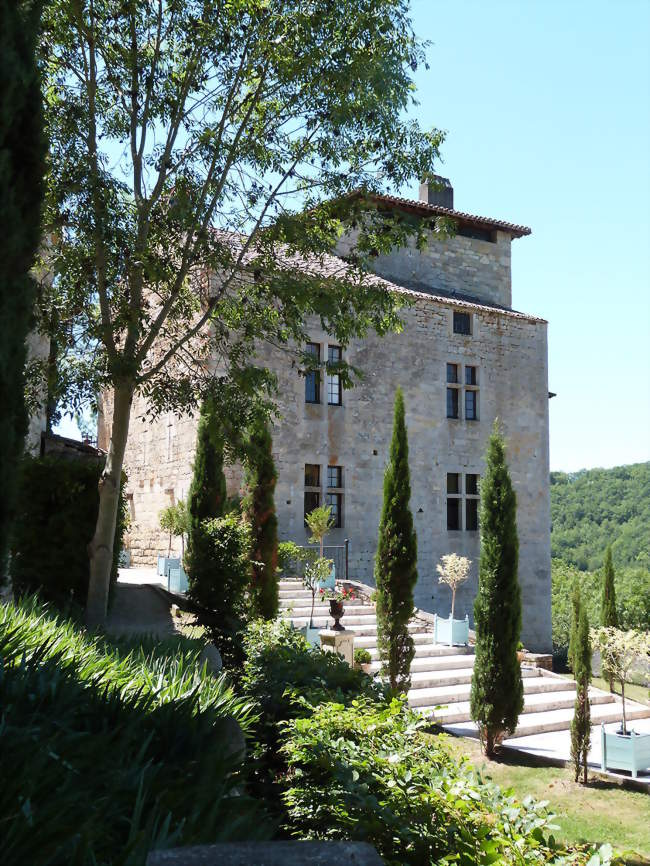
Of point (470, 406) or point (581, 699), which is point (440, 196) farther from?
point (581, 699)

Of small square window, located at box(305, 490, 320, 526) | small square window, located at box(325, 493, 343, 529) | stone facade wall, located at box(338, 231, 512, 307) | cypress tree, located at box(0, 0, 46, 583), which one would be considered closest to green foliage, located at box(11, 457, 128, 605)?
cypress tree, located at box(0, 0, 46, 583)

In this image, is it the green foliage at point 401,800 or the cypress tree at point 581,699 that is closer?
the green foliage at point 401,800

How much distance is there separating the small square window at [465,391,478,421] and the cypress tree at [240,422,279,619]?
9.13m

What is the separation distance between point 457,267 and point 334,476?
891 centimetres

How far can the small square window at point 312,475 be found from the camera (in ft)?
62.2

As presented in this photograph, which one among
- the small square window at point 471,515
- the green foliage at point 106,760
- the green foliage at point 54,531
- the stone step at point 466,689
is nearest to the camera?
the green foliage at point 106,760

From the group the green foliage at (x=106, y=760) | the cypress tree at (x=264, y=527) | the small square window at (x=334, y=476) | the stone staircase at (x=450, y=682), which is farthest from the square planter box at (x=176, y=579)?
the green foliage at (x=106, y=760)

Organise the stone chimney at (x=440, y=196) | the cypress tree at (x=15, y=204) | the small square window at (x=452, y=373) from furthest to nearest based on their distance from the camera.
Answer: the stone chimney at (x=440, y=196) < the small square window at (x=452, y=373) < the cypress tree at (x=15, y=204)

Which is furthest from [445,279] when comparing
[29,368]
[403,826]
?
[403,826]

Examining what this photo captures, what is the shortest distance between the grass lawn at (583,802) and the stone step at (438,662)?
2.76 m

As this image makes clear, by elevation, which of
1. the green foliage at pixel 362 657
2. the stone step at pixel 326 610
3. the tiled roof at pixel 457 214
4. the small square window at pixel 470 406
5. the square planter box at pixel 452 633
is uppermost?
the tiled roof at pixel 457 214

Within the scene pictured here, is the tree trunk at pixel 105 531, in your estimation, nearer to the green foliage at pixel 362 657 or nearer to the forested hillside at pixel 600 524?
the green foliage at pixel 362 657

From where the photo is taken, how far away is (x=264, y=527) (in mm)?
14055

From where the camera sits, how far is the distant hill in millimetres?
54031
